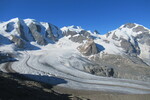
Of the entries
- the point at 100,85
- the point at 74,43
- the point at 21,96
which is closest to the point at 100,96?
the point at 100,85

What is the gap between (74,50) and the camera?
4368 inches

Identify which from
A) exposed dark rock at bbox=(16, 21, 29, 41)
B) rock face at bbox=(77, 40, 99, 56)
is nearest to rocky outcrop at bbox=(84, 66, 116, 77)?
rock face at bbox=(77, 40, 99, 56)

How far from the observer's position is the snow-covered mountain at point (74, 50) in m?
68.8

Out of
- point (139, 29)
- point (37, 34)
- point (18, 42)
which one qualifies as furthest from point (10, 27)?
point (139, 29)

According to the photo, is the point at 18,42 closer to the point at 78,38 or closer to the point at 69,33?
the point at 78,38

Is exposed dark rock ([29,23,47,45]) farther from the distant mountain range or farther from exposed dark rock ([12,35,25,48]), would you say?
exposed dark rock ([12,35,25,48])

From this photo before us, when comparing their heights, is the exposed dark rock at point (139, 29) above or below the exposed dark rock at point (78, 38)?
above

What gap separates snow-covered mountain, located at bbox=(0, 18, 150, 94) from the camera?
68.8m

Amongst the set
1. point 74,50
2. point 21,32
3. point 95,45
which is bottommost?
point 74,50

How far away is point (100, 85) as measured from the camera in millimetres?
43125

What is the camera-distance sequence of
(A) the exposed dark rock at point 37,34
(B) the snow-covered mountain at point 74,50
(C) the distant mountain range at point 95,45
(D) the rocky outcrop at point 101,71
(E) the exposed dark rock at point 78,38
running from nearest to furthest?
(D) the rocky outcrop at point 101,71 < (B) the snow-covered mountain at point 74,50 < (C) the distant mountain range at point 95,45 < (A) the exposed dark rock at point 37,34 < (E) the exposed dark rock at point 78,38

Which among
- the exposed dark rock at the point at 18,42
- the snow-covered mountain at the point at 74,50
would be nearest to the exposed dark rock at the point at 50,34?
the snow-covered mountain at the point at 74,50

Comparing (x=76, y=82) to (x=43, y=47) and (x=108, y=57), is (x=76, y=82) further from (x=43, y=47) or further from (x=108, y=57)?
(x=43, y=47)

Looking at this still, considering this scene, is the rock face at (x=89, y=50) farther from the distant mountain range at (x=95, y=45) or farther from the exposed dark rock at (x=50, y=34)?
the exposed dark rock at (x=50, y=34)
